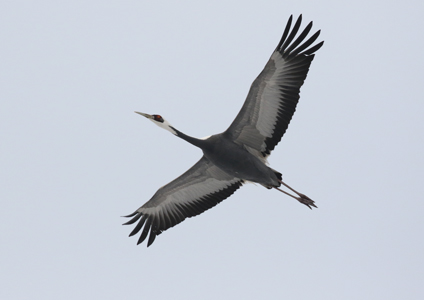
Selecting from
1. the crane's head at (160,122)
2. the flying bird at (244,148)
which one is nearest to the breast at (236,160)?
the flying bird at (244,148)

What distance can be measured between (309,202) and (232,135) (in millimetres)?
3133

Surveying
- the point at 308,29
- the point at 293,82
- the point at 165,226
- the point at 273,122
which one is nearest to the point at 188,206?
the point at 165,226

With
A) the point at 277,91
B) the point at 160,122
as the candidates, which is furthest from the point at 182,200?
the point at 277,91

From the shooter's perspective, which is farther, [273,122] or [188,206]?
[188,206]

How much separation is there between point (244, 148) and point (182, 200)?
2897mm

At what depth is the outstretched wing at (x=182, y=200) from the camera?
2070cm

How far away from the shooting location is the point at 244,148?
19453mm

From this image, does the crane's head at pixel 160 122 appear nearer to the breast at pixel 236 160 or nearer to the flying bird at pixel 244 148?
the flying bird at pixel 244 148

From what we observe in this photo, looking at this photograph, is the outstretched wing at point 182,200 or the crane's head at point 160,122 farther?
the outstretched wing at point 182,200

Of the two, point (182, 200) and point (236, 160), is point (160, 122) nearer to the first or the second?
point (236, 160)

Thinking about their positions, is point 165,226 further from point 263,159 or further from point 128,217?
point 263,159

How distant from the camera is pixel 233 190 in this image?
2089cm

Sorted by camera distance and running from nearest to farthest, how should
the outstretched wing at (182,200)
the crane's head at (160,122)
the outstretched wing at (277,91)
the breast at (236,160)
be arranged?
1. the outstretched wing at (277,91)
2. the breast at (236,160)
3. the crane's head at (160,122)
4. the outstretched wing at (182,200)

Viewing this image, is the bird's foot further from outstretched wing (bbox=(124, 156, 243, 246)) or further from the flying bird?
outstretched wing (bbox=(124, 156, 243, 246))
